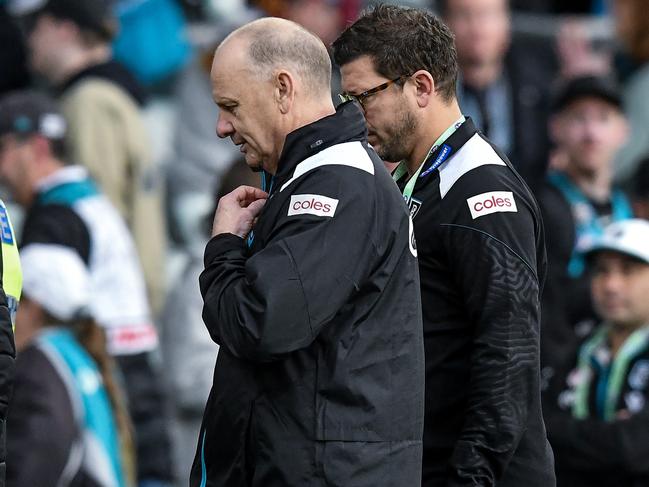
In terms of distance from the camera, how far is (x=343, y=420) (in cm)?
364

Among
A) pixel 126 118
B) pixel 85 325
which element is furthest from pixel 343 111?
pixel 126 118

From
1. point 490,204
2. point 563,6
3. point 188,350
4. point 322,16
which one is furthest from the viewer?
point 563,6

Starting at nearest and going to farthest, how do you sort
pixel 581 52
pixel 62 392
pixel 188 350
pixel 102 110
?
pixel 62 392 → pixel 188 350 → pixel 102 110 → pixel 581 52

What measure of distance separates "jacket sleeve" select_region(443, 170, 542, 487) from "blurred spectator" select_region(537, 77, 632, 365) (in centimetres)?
277

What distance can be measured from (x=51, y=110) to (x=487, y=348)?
12.6 ft

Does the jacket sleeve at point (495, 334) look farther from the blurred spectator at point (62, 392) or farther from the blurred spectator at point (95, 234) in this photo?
the blurred spectator at point (95, 234)

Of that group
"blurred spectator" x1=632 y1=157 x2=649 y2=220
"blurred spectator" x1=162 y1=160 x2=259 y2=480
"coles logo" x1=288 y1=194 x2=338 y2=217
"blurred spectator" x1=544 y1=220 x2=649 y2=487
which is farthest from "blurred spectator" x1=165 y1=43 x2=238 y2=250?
"coles logo" x1=288 y1=194 x2=338 y2=217

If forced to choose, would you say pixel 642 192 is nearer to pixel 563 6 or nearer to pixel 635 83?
pixel 635 83

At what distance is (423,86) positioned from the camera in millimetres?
4070

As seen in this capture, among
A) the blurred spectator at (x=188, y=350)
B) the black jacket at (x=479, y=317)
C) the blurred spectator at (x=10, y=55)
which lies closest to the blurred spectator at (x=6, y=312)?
the black jacket at (x=479, y=317)

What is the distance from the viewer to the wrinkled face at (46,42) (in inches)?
322

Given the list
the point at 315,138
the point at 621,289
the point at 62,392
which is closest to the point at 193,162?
the point at 62,392

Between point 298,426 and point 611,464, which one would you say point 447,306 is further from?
point 611,464

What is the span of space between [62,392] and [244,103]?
2506mm
